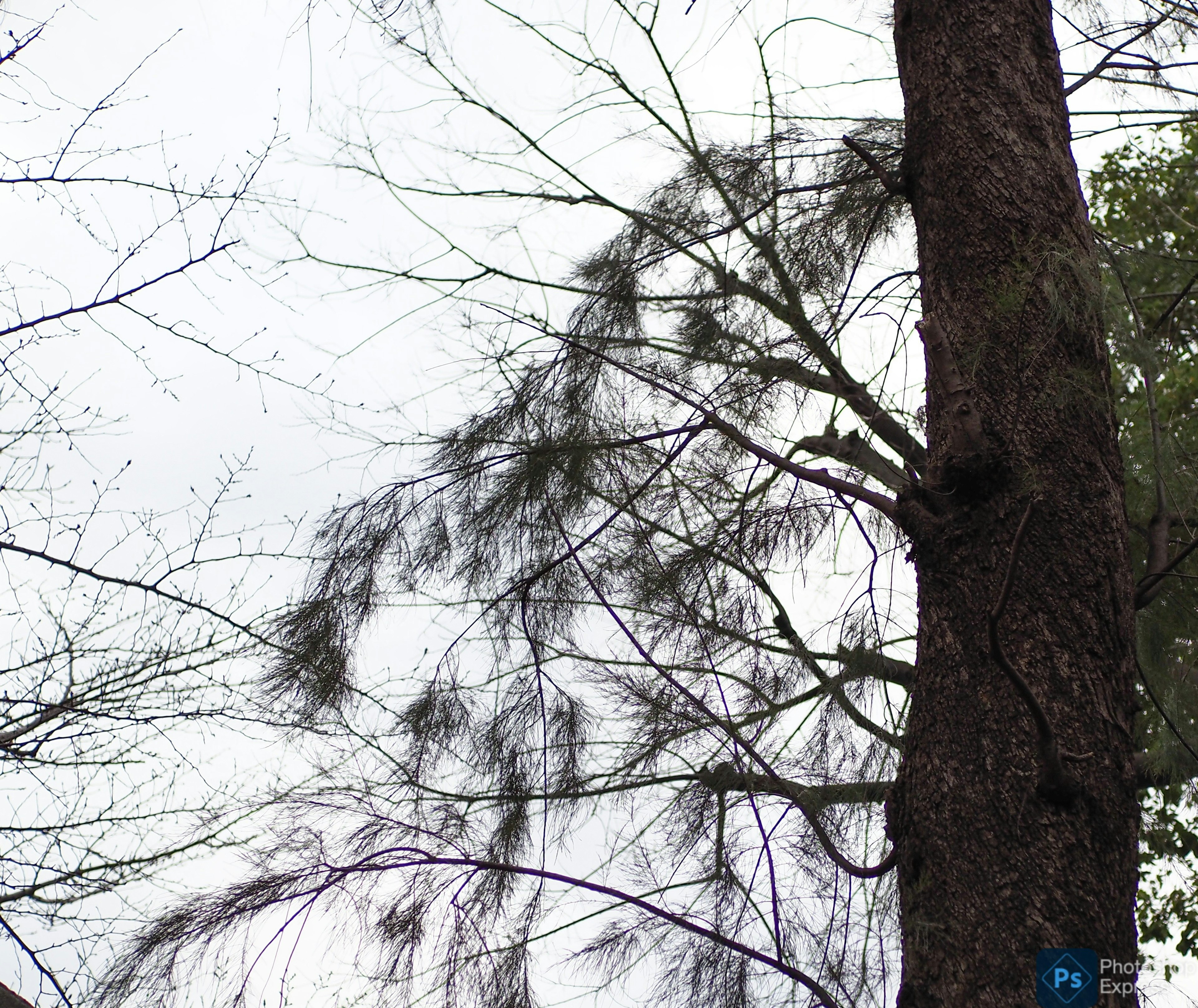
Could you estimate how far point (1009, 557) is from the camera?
1892 millimetres

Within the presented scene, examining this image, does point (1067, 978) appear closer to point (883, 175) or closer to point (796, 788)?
point (796, 788)

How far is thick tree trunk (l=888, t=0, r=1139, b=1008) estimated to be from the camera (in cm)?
169

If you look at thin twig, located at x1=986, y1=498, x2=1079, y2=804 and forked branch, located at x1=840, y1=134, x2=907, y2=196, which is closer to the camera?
thin twig, located at x1=986, y1=498, x2=1079, y2=804

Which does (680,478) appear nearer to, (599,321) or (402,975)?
(599,321)

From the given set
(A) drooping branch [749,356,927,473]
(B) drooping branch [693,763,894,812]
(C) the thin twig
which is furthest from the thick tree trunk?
(B) drooping branch [693,763,894,812]

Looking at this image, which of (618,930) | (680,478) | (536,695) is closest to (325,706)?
(536,695)

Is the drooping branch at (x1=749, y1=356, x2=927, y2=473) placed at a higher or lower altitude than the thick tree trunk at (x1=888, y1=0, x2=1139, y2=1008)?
higher

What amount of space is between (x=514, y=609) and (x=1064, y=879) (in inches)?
66.1

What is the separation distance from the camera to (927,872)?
5.88 ft

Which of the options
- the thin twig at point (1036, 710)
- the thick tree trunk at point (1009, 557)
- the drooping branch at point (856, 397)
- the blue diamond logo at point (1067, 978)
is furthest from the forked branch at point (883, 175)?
the blue diamond logo at point (1067, 978)

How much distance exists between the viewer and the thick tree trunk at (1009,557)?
5.55 feet

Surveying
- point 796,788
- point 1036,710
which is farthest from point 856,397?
point 1036,710

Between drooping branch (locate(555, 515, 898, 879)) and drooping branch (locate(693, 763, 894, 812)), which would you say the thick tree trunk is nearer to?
drooping branch (locate(555, 515, 898, 879))

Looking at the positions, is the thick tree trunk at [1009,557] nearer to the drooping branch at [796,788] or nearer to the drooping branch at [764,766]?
the drooping branch at [764,766]
